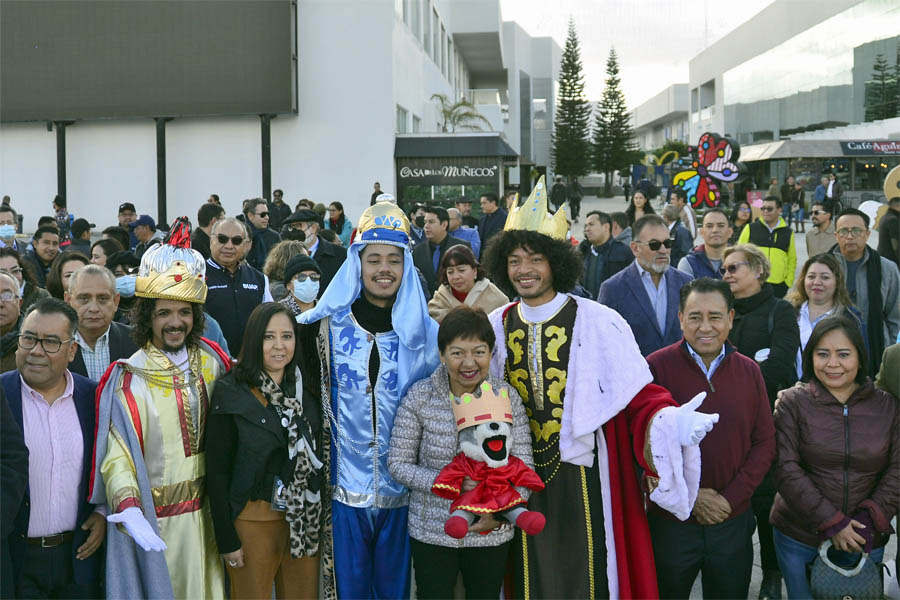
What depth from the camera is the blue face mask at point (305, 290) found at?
5914 millimetres

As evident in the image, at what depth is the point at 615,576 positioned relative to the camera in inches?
147

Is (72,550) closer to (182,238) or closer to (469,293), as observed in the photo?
(182,238)

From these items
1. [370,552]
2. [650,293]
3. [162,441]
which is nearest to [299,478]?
[370,552]

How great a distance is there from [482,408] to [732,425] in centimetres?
124

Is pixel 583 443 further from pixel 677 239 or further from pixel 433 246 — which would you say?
pixel 677 239

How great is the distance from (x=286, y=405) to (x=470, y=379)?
2.74 ft

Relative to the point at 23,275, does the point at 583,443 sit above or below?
below

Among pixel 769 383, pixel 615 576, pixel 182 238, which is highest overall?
pixel 182 238

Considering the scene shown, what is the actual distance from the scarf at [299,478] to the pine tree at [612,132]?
5908cm

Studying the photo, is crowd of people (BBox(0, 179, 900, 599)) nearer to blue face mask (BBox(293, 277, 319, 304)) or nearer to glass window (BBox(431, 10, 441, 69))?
blue face mask (BBox(293, 277, 319, 304))

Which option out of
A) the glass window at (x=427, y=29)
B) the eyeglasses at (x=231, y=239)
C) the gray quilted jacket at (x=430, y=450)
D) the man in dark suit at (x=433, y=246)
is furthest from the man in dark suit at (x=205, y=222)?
the glass window at (x=427, y=29)

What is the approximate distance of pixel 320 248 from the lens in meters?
8.18

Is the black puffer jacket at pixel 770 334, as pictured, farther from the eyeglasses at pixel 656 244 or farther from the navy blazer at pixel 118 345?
the navy blazer at pixel 118 345

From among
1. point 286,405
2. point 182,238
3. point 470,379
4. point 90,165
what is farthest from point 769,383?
point 90,165
